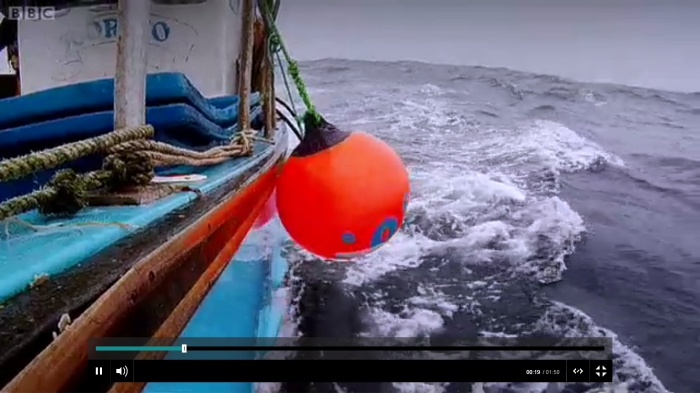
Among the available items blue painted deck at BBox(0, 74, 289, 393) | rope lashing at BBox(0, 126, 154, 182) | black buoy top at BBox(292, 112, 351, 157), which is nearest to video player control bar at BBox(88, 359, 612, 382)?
blue painted deck at BBox(0, 74, 289, 393)

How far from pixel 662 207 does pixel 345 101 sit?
553 centimetres

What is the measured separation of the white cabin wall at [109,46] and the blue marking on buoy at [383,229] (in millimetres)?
1672

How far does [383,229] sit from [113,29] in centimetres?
199

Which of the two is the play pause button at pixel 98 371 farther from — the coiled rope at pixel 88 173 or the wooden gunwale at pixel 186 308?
the coiled rope at pixel 88 173

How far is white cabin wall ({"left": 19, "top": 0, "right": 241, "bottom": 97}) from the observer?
118 inches

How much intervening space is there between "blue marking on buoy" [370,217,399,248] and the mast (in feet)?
2.48

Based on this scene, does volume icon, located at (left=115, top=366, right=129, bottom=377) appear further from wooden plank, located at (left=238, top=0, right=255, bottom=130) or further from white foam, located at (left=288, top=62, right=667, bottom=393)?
white foam, located at (left=288, top=62, right=667, bottom=393)

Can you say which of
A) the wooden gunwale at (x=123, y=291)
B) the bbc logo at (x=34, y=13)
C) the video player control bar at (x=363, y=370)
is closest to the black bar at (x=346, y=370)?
the video player control bar at (x=363, y=370)

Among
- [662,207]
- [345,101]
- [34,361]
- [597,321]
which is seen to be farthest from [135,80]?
[345,101]

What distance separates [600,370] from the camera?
1.56 metres

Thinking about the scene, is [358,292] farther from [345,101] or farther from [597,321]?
[345,101]

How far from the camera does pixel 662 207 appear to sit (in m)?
6.01

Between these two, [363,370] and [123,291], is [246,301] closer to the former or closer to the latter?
[363,370]

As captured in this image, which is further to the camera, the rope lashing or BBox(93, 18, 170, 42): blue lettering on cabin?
BBox(93, 18, 170, 42): blue lettering on cabin
